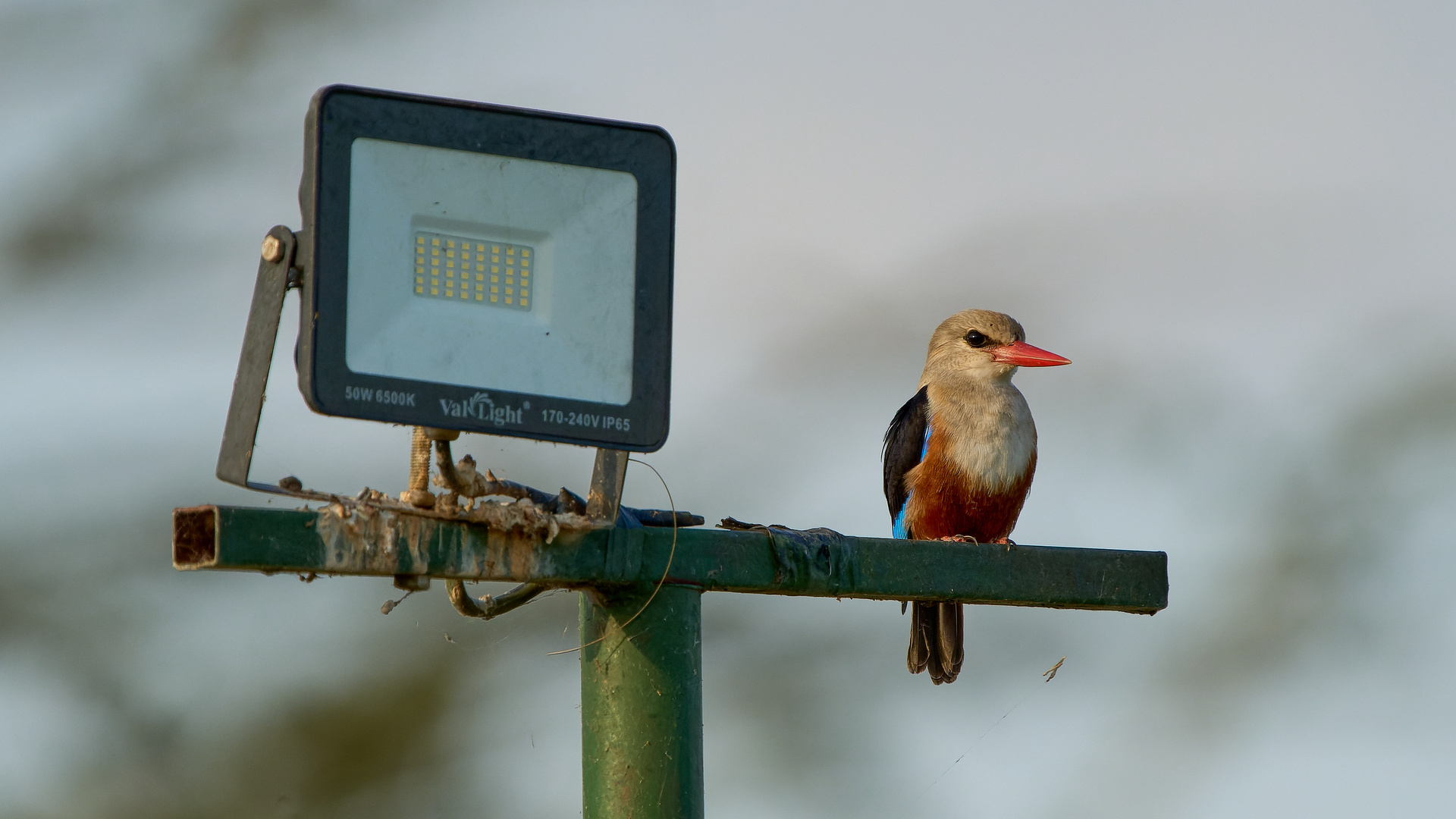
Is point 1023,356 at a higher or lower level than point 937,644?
higher

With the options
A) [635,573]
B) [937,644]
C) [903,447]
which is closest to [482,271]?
[635,573]

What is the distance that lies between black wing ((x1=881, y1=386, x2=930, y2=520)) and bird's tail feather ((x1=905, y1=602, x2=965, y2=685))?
2.35 ft

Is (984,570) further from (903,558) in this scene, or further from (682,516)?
(682,516)

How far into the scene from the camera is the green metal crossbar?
90.1 inches

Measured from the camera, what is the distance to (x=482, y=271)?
2447 millimetres

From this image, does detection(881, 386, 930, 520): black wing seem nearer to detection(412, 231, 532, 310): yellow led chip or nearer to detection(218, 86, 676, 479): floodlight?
detection(218, 86, 676, 479): floodlight

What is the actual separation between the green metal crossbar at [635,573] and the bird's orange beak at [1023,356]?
3107 millimetres

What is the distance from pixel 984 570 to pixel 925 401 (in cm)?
343

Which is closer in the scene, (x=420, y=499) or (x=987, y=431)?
(x=420, y=499)

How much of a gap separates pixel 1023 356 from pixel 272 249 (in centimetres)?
433

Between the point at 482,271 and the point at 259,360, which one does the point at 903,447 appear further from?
the point at 259,360

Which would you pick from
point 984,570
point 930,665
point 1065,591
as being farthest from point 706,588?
point 930,665

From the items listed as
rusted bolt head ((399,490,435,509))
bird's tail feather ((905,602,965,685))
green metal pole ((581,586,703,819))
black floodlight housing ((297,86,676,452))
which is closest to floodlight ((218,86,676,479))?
black floodlight housing ((297,86,676,452))

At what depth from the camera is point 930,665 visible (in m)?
5.68
